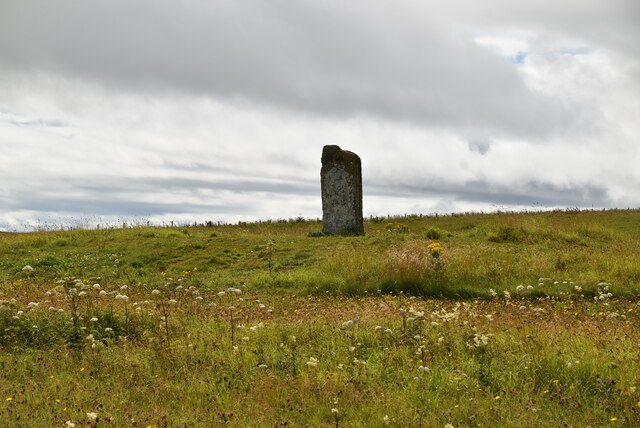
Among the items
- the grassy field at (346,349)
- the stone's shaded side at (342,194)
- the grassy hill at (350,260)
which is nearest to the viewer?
the grassy field at (346,349)

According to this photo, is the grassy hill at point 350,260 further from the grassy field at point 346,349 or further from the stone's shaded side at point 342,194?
the stone's shaded side at point 342,194

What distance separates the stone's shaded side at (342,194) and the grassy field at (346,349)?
306 inches

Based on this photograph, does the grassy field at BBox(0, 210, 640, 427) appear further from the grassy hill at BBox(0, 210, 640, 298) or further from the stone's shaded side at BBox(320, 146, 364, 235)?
the stone's shaded side at BBox(320, 146, 364, 235)

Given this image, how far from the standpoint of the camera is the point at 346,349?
7242 mm

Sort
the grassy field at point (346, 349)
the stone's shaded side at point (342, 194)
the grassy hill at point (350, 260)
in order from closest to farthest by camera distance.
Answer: the grassy field at point (346, 349), the grassy hill at point (350, 260), the stone's shaded side at point (342, 194)

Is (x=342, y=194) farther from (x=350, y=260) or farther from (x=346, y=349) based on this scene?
(x=346, y=349)

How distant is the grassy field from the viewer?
17.7 ft

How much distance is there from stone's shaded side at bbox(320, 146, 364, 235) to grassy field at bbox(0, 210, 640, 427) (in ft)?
25.5

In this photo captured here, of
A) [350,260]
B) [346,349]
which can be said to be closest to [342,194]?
[350,260]

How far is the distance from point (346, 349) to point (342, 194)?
1579cm

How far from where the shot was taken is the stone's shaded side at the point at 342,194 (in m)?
22.7

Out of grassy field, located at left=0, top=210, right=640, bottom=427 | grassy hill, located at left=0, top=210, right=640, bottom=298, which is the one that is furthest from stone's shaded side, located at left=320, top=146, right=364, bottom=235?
grassy field, located at left=0, top=210, right=640, bottom=427

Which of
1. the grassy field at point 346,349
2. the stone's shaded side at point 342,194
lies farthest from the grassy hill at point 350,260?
the stone's shaded side at point 342,194

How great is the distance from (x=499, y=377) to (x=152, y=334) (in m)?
5.22
